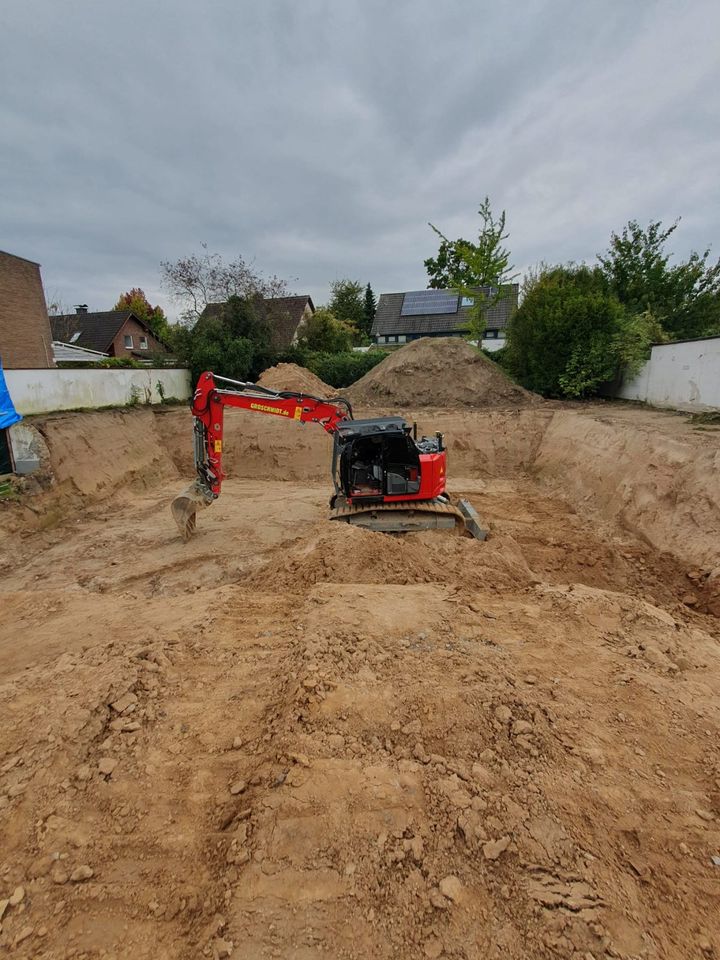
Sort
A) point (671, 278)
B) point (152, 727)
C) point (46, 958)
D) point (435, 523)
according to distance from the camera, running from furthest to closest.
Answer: point (671, 278), point (435, 523), point (152, 727), point (46, 958)

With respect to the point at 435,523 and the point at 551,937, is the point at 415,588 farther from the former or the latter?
the point at 551,937

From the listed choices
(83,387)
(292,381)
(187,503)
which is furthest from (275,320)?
(187,503)

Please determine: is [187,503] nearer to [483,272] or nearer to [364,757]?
[364,757]

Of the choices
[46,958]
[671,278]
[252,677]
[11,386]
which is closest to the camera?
[46,958]

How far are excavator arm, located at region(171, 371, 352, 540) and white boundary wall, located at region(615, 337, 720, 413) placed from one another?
35.7 feet

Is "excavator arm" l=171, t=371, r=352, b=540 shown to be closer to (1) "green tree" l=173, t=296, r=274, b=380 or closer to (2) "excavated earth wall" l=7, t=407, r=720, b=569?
(2) "excavated earth wall" l=7, t=407, r=720, b=569

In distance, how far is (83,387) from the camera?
1420 cm

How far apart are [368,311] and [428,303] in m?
10.8

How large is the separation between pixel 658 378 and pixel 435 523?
11.6m

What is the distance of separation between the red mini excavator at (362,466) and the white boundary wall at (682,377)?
9.29 meters

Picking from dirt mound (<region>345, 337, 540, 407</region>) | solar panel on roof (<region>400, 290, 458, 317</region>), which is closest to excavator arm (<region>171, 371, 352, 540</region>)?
dirt mound (<region>345, 337, 540, 407</region>)

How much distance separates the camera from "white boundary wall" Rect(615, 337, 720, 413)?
1320cm

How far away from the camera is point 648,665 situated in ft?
15.7

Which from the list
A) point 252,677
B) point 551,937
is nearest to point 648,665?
point 551,937
